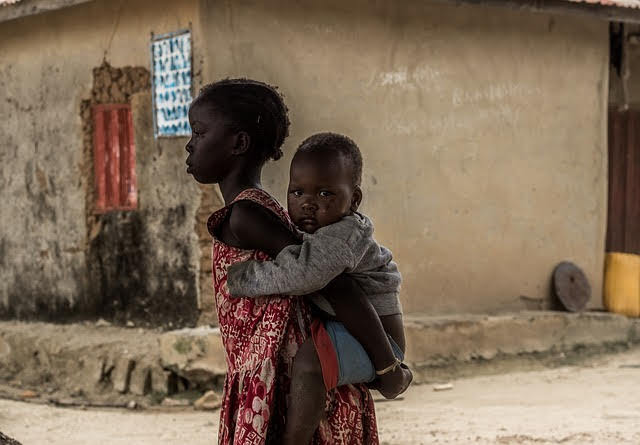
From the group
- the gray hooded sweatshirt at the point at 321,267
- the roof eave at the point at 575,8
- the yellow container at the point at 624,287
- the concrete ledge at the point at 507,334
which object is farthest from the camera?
the yellow container at the point at 624,287

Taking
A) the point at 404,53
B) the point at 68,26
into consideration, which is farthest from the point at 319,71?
the point at 68,26

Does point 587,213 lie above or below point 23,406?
above

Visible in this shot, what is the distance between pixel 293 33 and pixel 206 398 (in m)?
2.38

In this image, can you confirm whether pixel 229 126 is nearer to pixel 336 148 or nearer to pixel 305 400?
pixel 336 148

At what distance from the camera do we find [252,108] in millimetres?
2430

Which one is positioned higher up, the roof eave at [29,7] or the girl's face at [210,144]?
the roof eave at [29,7]

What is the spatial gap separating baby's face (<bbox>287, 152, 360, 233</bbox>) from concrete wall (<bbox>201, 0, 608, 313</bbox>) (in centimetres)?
405

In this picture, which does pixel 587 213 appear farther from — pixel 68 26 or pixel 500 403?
pixel 68 26

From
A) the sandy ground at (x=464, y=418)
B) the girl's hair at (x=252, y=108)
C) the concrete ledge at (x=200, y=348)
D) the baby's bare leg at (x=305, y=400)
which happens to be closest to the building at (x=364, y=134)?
the concrete ledge at (x=200, y=348)

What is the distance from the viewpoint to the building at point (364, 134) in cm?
663

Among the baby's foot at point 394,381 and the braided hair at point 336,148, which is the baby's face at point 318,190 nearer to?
the braided hair at point 336,148

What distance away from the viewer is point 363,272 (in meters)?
2.40

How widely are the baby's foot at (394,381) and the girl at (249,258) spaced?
0.07 meters

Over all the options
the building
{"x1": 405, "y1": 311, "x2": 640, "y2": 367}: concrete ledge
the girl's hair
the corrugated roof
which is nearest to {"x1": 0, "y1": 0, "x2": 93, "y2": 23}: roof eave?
the building
